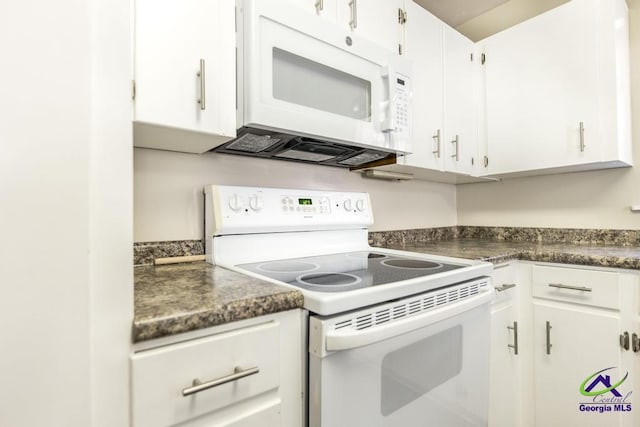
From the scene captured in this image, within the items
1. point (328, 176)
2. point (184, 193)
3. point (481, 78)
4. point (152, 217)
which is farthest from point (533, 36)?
point (152, 217)

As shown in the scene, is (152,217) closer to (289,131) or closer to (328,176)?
(289,131)

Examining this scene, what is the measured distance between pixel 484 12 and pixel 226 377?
8.42ft

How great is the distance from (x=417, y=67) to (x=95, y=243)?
1559 mm

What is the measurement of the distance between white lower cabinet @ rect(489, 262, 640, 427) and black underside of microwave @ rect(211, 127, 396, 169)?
75 cm

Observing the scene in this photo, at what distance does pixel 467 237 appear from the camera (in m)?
2.28

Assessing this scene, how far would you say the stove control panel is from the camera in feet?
3.72

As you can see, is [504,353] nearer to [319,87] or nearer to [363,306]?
[363,306]

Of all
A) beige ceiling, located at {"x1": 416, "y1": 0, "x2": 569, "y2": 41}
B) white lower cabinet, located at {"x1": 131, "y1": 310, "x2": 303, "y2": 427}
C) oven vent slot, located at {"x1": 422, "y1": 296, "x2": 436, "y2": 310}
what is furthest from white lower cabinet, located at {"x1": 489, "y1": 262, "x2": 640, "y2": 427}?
beige ceiling, located at {"x1": 416, "y1": 0, "x2": 569, "y2": 41}

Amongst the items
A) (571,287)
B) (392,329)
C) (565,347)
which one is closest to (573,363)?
(565,347)

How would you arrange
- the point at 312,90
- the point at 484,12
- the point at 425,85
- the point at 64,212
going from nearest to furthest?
the point at 64,212
the point at 312,90
the point at 425,85
the point at 484,12

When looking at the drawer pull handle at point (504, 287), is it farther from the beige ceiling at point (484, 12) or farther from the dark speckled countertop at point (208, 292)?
the beige ceiling at point (484, 12)

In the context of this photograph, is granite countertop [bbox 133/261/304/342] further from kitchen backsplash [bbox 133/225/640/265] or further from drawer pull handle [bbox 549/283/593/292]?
drawer pull handle [bbox 549/283/593/292]

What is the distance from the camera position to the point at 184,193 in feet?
3.92

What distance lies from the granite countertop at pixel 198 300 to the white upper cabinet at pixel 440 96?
3.27 ft
